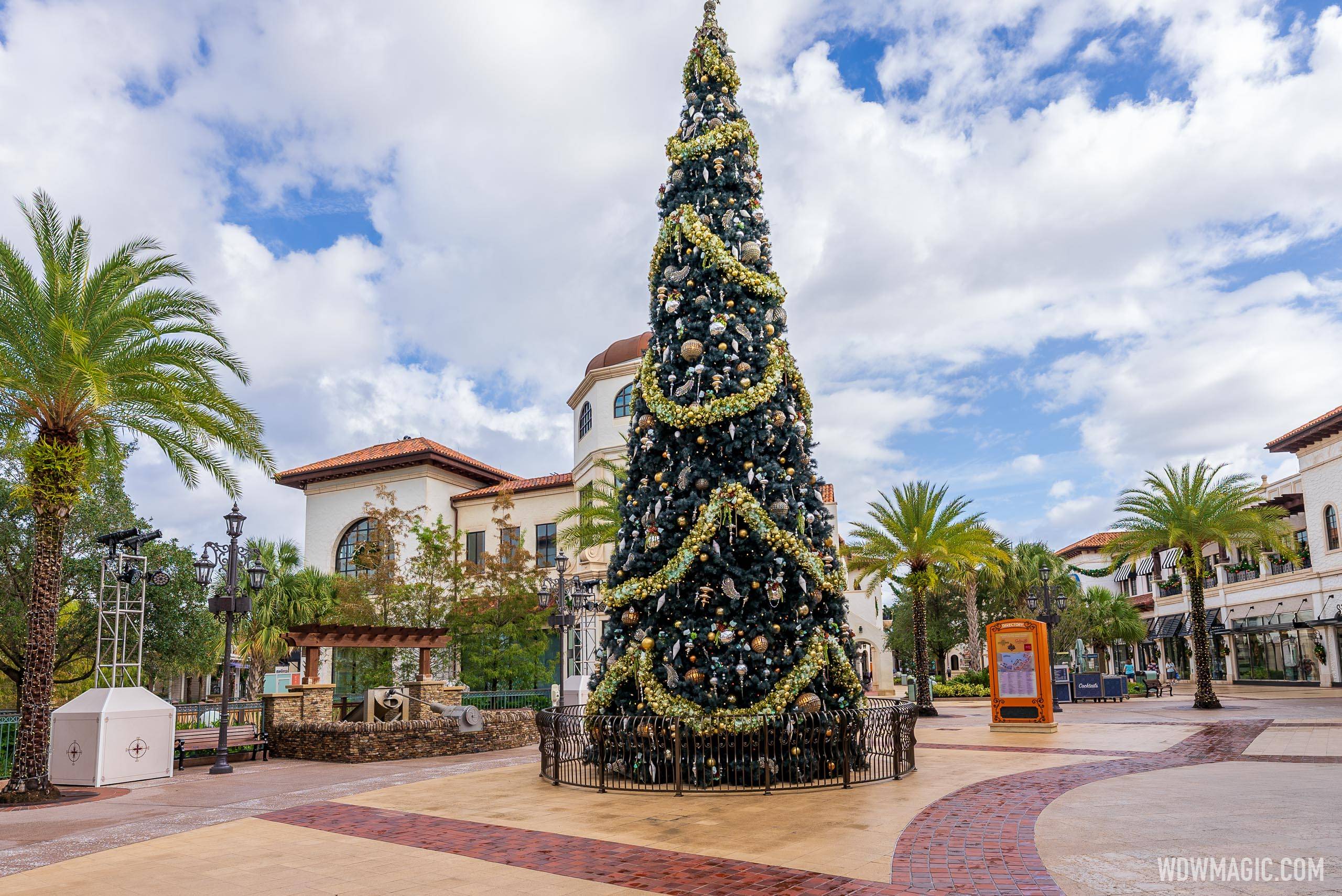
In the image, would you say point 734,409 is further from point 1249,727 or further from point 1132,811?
point 1249,727

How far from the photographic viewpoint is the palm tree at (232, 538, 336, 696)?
35000 mm

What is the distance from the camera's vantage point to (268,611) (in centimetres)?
3503

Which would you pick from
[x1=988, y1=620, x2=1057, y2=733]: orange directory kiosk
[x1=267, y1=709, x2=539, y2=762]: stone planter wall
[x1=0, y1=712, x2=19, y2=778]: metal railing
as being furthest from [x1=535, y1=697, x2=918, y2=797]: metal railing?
[x1=0, y1=712, x2=19, y2=778]: metal railing

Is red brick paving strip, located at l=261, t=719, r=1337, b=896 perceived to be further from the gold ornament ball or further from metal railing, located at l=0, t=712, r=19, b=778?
metal railing, located at l=0, t=712, r=19, b=778

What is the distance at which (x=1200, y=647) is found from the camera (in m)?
28.2

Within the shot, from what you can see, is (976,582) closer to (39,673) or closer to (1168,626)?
(1168,626)

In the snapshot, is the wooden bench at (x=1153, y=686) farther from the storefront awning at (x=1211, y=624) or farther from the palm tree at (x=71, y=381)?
the palm tree at (x=71, y=381)

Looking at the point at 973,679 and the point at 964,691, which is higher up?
the point at 973,679

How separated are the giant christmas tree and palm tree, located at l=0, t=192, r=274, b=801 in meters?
6.95

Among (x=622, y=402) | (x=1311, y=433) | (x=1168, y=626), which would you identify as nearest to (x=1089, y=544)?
(x=1168, y=626)

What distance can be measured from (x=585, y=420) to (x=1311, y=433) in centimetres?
3039

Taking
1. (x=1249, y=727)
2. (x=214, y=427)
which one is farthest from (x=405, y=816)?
(x=1249, y=727)

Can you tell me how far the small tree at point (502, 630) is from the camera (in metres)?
28.8

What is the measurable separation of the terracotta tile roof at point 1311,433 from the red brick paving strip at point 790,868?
1290 inches
